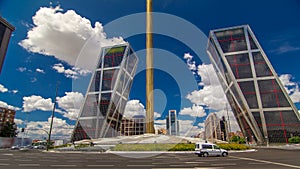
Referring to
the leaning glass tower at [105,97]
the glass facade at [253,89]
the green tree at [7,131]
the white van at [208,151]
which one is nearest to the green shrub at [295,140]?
the glass facade at [253,89]

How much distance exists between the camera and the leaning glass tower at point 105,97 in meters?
59.6

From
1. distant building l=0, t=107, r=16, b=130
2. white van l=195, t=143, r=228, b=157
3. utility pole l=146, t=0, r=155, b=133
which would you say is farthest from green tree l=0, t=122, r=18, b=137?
white van l=195, t=143, r=228, b=157

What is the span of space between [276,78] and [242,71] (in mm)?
8907

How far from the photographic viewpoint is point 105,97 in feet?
201

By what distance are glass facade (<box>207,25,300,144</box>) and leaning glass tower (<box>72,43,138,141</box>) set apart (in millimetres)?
33567

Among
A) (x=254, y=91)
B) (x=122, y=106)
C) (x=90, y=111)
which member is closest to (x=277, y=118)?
(x=254, y=91)

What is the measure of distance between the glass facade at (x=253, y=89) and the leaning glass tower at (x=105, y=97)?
110 feet

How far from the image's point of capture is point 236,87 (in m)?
51.8

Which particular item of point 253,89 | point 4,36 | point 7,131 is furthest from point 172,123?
point 4,36

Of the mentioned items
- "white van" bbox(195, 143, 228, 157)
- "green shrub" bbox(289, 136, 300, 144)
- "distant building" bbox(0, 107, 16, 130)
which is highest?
"distant building" bbox(0, 107, 16, 130)

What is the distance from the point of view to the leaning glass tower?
59.6 metres

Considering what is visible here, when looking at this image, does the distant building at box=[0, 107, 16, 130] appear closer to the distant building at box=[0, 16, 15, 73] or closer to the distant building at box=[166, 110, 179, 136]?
the distant building at box=[0, 16, 15, 73]

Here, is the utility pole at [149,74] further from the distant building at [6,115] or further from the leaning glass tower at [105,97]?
the distant building at [6,115]

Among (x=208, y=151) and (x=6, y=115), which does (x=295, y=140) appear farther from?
(x=6, y=115)
